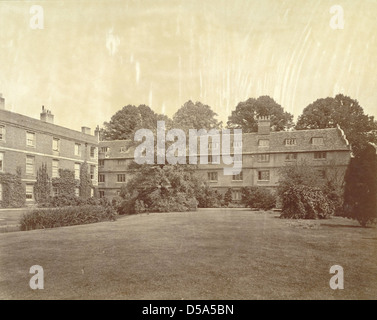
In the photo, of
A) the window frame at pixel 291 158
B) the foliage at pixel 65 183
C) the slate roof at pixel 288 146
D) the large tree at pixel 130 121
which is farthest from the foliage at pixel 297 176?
the foliage at pixel 65 183

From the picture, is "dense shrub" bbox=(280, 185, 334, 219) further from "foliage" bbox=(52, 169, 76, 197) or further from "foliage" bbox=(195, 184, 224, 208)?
"foliage" bbox=(52, 169, 76, 197)

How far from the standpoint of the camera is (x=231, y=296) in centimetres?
563

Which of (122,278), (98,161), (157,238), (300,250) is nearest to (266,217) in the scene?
(300,250)

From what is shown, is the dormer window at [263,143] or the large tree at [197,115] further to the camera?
the dormer window at [263,143]

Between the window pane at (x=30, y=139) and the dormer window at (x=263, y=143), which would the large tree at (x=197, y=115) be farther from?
the window pane at (x=30, y=139)

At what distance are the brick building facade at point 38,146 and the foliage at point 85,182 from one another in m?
0.18

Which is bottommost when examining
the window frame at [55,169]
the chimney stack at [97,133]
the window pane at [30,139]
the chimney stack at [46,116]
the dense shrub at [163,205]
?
the dense shrub at [163,205]

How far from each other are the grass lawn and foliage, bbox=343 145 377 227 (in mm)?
442

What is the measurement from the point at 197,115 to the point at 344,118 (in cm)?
465

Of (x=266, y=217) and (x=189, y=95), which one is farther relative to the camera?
(x=266, y=217)

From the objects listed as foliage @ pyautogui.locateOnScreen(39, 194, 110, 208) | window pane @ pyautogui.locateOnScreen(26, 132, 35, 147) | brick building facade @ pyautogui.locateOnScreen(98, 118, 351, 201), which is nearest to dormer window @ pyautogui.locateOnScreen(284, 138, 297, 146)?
brick building facade @ pyautogui.locateOnScreen(98, 118, 351, 201)

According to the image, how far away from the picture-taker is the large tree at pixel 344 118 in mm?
9025
